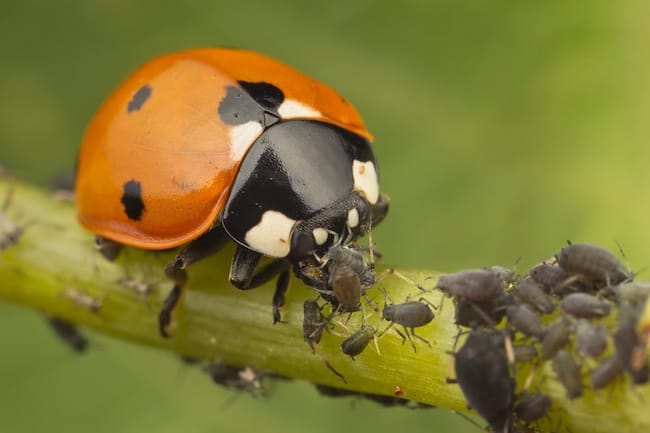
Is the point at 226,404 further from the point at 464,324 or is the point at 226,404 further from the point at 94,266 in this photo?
the point at 464,324

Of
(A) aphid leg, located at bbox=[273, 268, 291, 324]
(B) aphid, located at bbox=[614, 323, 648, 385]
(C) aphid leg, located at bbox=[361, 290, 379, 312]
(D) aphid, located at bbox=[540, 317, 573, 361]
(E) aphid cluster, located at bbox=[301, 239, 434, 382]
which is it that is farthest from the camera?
(A) aphid leg, located at bbox=[273, 268, 291, 324]

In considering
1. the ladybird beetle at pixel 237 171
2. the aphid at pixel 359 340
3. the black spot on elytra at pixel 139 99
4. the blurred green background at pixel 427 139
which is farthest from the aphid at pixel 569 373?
the blurred green background at pixel 427 139

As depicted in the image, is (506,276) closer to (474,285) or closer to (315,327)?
(474,285)

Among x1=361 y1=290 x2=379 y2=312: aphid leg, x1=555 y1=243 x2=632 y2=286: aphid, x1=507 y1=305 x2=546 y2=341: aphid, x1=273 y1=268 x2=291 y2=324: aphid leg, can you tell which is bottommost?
x1=273 y1=268 x2=291 y2=324: aphid leg

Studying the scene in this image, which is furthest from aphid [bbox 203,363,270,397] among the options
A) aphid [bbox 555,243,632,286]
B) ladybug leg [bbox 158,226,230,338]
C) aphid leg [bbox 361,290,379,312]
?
aphid [bbox 555,243,632,286]

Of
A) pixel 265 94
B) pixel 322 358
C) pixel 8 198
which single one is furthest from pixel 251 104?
pixel 8 198

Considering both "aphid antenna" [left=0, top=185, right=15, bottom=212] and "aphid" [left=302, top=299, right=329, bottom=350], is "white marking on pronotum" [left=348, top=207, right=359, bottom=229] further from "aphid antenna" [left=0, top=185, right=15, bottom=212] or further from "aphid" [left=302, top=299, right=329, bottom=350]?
"aphid antenna" [left=0, top=185, right=15, bottom=212]
